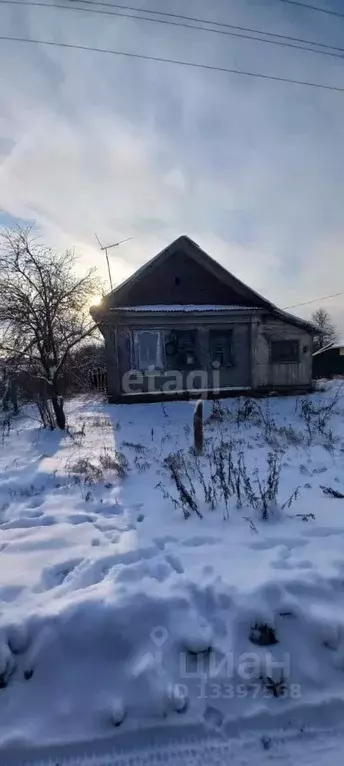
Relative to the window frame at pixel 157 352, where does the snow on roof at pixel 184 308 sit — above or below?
above

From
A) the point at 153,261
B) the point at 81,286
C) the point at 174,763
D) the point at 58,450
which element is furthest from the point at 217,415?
the point at 174,763

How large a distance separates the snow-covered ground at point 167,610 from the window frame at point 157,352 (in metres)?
8.61

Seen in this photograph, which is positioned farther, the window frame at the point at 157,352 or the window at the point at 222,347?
the window at the point at 222,347

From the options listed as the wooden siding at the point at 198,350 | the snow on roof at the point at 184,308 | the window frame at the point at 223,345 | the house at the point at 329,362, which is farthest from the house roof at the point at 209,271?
the house at the point at 329,362

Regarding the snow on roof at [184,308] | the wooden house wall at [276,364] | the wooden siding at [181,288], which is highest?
the wooden siding at [181,288]

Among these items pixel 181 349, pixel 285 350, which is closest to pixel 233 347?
pixel 181 349

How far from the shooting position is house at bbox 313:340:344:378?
22.4 meters

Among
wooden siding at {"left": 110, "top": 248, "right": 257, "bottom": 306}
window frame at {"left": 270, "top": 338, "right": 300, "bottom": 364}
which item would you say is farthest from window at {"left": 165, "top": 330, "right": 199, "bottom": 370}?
window frame at {"left": 270, "top": 338, "right": 300, "bottom": 364}

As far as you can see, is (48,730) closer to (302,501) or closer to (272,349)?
(302,501)

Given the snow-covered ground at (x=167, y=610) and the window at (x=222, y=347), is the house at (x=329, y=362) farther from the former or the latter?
the snow-covered ground at (x=167, y=610)

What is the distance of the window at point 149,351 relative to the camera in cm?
1316

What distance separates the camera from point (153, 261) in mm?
13414

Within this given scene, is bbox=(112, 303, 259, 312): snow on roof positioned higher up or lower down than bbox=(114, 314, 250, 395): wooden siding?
higher up

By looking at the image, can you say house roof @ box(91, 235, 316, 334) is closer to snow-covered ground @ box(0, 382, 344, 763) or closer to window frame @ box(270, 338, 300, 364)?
window frame @ box(270, 338, 300, 364)
